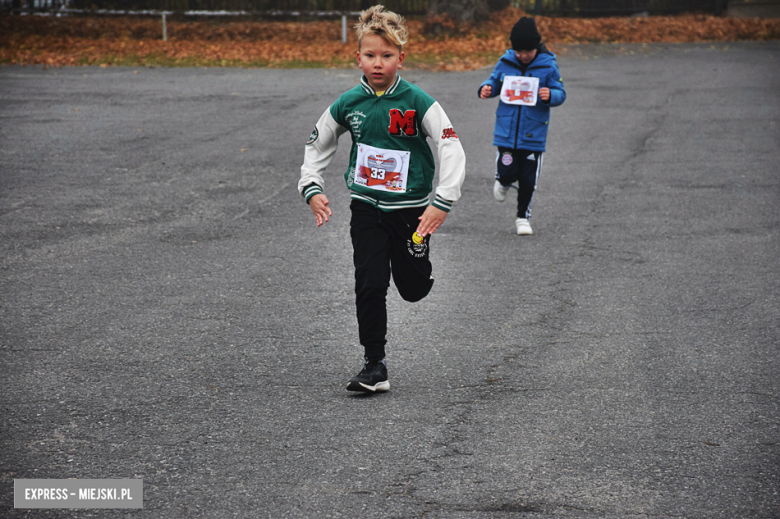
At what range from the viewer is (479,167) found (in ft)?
32.1

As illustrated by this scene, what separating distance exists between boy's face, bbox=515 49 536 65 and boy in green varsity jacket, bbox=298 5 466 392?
330 cm

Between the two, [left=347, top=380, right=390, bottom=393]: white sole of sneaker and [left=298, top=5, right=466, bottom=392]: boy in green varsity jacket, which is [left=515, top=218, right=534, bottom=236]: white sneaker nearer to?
[left=298, top=5, right=466, bottom=392]: boy in green varsity jacket

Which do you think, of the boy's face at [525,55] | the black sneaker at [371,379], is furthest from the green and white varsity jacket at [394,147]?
the boy's face at [525,55]

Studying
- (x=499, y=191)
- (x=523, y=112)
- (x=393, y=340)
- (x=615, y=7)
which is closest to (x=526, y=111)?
(x=523, y=112)

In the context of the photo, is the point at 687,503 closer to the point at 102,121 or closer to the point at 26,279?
the point at 26,279

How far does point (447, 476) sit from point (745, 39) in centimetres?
2187

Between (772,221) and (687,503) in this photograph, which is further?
(772,221)

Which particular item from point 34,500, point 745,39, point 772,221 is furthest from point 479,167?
point 745,39

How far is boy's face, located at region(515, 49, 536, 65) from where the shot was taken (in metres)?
7.18

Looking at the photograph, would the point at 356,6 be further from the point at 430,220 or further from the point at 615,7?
the point at 430,220

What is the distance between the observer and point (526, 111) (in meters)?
7.27

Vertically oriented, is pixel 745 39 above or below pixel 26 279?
above

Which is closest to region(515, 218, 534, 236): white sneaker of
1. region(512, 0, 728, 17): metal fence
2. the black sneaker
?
the black sneaker

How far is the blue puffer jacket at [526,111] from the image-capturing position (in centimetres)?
723
